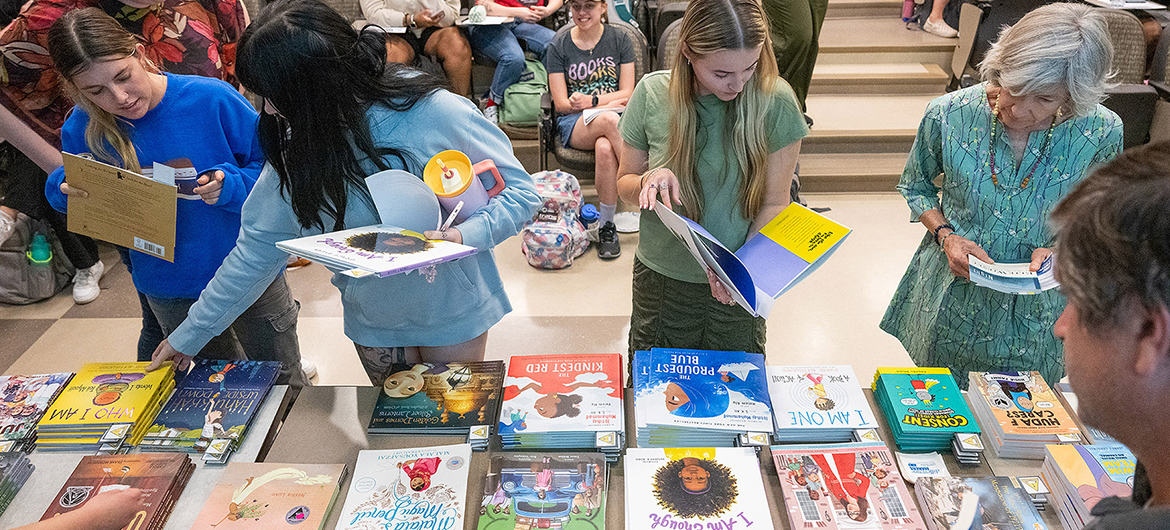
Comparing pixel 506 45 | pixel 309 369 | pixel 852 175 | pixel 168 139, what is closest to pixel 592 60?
pixel 506 45

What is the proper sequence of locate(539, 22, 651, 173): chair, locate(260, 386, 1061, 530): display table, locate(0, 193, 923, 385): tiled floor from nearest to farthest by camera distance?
locate(260, 386, 1061, 530): display table, locate(0, 193, 923, 385): tiled floor, locate(539, 22, 651, 173): chair

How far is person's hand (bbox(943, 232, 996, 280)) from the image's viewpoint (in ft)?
5.91

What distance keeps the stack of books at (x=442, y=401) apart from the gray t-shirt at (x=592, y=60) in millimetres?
2826

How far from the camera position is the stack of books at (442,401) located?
1592 mm

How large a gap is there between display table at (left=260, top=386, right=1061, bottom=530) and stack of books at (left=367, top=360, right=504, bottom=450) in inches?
0.9

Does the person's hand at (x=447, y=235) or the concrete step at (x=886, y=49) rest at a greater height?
the person's hand at (x=447, y=235)

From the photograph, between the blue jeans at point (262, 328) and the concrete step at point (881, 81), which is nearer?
the blue jeans at point (262, 328)

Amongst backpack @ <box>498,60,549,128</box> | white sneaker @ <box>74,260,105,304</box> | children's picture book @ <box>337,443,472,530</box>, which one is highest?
children's picture book @ <box>337,443,472,530</box>

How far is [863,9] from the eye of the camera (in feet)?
20.7

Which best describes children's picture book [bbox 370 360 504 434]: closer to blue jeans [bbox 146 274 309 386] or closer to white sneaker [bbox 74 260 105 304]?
blue jeans [bbox 146 274 309 386]

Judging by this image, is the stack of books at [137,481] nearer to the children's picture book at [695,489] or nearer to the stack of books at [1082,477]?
the children's picture book at [695,489]

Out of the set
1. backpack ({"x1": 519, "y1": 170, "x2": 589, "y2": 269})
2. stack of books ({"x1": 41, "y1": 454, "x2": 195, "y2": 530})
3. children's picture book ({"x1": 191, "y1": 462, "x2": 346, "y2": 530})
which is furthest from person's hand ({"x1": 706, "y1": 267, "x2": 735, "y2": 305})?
backpack ({"x1": 519, "y1": 170, "x2": 589, "y2": 269})

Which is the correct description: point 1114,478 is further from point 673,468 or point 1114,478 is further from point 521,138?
point 521,138

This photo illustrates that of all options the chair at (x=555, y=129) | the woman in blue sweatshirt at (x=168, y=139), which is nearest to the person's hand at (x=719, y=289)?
the woman in blue sweatshirt at (x=168, y=139)
